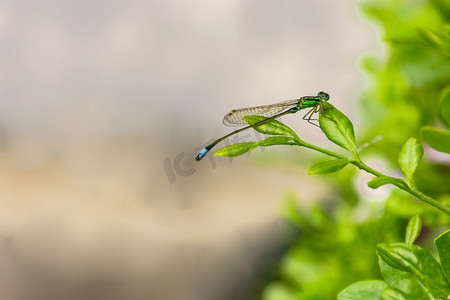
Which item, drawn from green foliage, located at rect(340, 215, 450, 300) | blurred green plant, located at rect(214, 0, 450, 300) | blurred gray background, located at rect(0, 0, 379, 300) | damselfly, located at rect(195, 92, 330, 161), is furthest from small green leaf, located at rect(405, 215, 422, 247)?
blurred gray background, located at rect(0, 0, 379, 300)

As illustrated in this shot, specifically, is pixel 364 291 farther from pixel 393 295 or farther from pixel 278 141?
pixel 278 141

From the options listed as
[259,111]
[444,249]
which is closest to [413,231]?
[444,249]

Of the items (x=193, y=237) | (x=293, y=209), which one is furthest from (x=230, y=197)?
(x=293, y=209)

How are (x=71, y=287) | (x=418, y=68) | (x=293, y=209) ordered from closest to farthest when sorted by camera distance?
(x=418, y=68) < (x=293, y=209) < (x=71, y=287)

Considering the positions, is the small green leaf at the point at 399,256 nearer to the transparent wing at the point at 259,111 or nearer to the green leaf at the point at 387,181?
the green leaf at the point at 387,181

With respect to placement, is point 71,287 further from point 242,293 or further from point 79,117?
point 79,117
